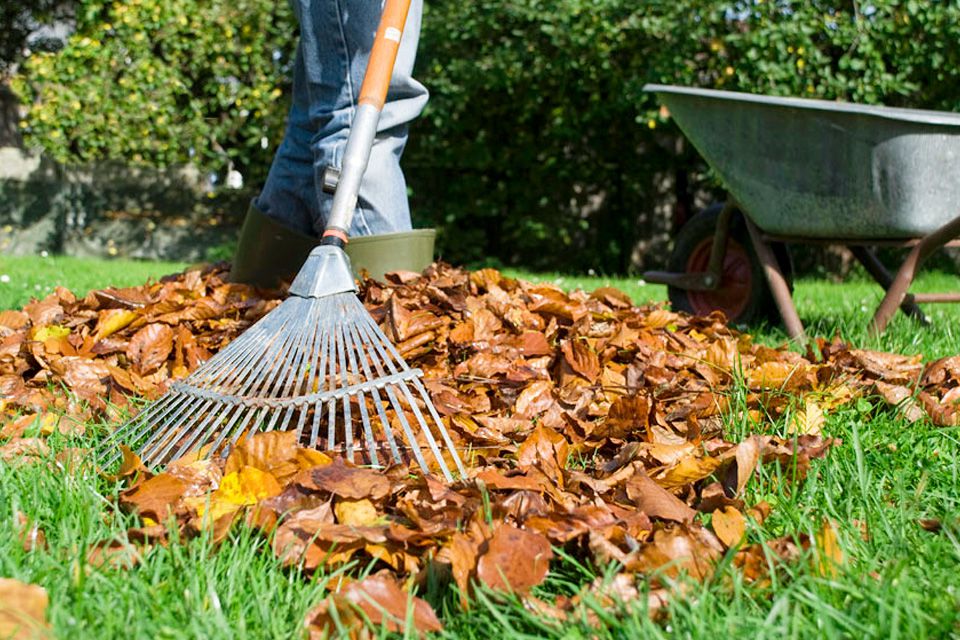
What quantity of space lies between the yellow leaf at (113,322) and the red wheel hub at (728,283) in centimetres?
201

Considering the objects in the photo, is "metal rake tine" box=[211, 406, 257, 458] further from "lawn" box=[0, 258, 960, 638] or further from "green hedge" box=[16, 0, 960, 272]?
"green hedge" box=[16, 0, 960, 272]

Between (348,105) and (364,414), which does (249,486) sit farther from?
(348,105)

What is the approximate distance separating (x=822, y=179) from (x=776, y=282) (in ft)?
1.14

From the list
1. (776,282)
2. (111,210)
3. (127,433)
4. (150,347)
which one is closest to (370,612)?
(127,433)

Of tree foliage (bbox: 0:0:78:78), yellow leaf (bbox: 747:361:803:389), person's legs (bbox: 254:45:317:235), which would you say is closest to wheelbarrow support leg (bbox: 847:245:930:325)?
yellow leaf (bbox: 747:361:803:389)

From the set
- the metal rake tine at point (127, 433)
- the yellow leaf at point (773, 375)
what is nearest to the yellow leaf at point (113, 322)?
the metal rake tine at point (127, 433)

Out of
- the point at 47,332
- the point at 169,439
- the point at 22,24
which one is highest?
the point at 22,24

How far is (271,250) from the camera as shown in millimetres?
2604

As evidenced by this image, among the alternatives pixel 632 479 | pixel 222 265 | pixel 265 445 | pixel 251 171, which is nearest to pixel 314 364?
pixel 265 445

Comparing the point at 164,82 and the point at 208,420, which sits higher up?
the point at 164,82

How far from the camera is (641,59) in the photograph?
255 inches

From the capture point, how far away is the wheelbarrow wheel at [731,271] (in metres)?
3.21

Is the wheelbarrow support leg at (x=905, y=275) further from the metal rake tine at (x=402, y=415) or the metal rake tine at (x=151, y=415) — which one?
the metal rake tine at (x=151, y=415)

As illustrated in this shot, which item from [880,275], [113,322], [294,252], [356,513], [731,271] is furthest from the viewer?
[731,271]
